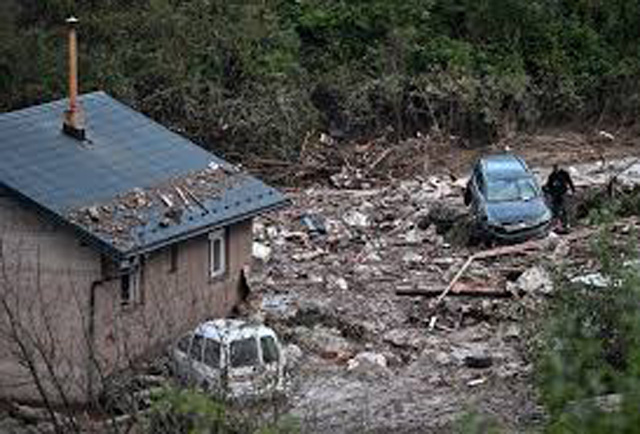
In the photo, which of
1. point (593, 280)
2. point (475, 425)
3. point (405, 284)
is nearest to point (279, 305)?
point (405, 284)

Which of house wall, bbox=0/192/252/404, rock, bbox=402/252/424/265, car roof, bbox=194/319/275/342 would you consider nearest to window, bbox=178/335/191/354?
car roof, bbox=194/319/275/342

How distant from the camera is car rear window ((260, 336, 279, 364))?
19.4m

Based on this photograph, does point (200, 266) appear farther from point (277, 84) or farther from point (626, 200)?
point (277, 84)

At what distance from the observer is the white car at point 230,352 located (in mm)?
18656

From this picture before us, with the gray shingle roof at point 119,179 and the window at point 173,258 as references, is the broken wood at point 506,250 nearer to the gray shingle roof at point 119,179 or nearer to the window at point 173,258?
the gray shingle roof at point 119,179

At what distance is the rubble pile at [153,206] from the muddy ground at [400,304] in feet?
6.81

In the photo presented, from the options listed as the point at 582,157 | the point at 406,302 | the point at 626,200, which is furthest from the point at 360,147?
the point at 406,302

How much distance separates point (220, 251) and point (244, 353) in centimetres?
385

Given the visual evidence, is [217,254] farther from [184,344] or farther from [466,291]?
[466,291]

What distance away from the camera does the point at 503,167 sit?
93.0 ft

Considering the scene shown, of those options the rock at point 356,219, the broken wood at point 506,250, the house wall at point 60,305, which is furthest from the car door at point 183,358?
the rock at point 356,219

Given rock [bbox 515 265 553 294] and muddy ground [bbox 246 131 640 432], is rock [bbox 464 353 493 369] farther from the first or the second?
rock [bbox 515 265 553 294]

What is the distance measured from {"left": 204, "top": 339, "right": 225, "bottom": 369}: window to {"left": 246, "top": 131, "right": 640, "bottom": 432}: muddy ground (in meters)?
1.05

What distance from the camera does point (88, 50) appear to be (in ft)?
115
